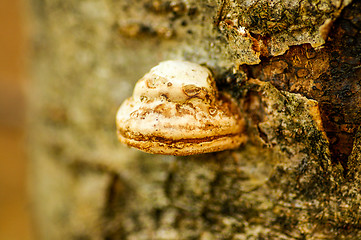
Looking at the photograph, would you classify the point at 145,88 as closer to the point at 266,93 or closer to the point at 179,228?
the point at 266,93

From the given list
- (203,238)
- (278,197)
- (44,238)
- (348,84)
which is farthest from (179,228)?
(44,238)

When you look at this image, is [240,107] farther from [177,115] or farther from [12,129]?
[12,129]

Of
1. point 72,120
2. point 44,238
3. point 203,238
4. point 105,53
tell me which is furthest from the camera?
point 44,238

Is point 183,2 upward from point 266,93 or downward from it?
upward

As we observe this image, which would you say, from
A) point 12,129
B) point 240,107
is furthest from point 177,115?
point 12,129

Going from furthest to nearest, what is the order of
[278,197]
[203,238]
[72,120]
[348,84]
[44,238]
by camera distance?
[44,238] < [72,120] < [203,238] < [278,197] < [348,84]

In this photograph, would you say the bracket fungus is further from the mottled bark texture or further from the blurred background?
the blurred background
